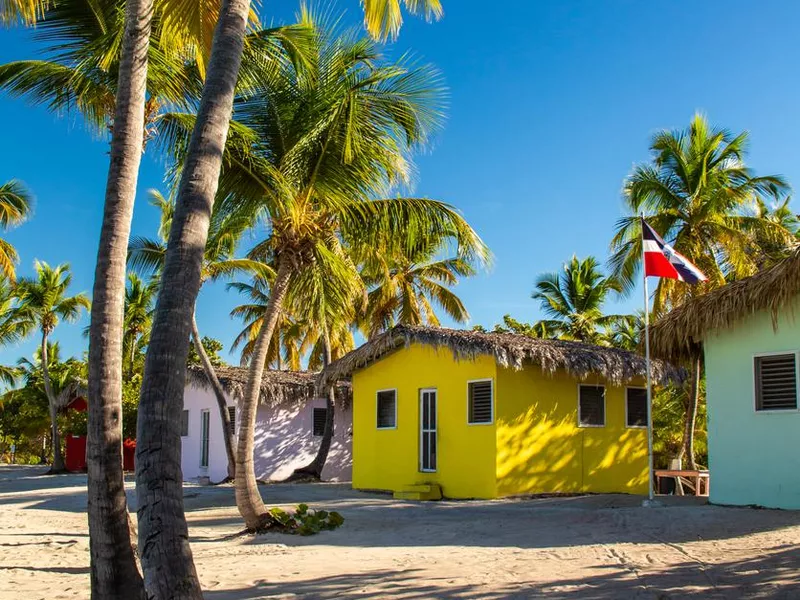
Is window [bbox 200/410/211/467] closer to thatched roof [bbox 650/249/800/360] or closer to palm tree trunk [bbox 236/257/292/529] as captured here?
palm tree trunk [bbox 236/257/292/529]

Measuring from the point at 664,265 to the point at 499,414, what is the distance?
4352mm

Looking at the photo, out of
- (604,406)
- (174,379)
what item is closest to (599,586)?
(174,379)

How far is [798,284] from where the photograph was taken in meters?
11.5

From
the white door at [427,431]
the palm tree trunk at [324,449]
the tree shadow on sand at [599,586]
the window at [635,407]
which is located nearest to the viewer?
the tree shadow on sand at [599,586]

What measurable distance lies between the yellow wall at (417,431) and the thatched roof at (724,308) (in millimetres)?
3540

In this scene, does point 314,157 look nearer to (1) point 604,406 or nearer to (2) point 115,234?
(2) point 115,234

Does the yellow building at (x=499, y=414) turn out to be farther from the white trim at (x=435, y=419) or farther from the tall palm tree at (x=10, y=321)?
the tall palm tree at (x=10, y=321)

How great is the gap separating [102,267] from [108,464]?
161 cm

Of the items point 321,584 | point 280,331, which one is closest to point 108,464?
point 321,584

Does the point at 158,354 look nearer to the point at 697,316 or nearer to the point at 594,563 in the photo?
the point at 594,563

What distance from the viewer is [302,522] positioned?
1206 centimetres

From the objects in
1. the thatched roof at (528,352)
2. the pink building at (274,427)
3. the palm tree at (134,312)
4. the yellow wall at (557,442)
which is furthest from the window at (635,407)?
the palm tree at (134,312)

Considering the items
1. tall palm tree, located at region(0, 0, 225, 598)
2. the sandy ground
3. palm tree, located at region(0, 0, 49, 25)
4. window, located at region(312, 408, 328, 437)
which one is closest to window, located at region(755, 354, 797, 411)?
the sandy ground

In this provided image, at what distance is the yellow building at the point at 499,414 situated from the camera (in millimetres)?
16234
